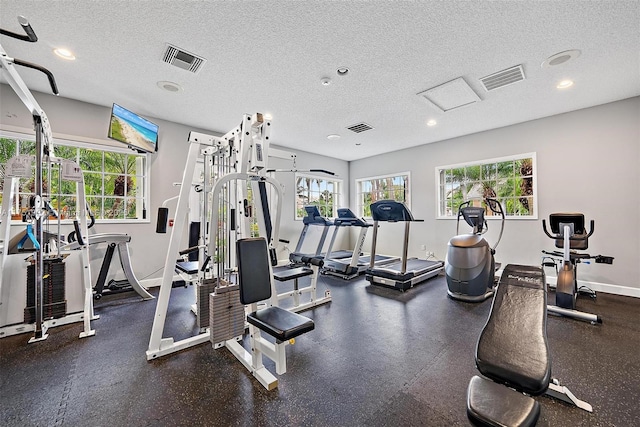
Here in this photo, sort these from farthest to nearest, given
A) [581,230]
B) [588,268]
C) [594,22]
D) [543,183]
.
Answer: [543,183], [588,268], [581,230], [594,22]

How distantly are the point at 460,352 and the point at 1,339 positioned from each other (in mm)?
4335

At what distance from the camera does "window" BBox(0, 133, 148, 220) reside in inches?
143

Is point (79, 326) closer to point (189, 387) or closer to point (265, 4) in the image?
point (189, 387)

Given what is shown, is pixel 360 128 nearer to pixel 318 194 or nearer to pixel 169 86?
pixel 318 194

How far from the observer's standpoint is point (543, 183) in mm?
4555

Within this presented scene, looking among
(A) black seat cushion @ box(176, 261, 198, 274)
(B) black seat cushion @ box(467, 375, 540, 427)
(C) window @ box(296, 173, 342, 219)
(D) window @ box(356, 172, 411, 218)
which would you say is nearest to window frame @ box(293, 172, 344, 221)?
(C) window @ box(296, 173, 342, 219)

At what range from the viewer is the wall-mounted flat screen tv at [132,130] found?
11.2 ft

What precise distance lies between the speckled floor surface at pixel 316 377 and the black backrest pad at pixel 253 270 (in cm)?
65

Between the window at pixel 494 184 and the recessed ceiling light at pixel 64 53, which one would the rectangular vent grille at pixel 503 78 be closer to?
the window at pixel 494 184

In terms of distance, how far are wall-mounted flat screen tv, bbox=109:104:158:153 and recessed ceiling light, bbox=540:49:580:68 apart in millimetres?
5089

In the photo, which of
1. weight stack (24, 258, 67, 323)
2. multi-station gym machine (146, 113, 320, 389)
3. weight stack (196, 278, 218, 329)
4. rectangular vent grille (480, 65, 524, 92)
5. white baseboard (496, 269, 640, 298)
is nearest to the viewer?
multi-station gym machine (146, 113, 320, 389)

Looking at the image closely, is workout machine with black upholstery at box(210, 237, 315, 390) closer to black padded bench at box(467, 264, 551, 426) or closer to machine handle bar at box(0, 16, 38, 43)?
black padded bench at box(467, 264, 551, 426)

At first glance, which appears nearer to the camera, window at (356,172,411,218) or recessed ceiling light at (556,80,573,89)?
recessed ceiling light at (556,80,573,89)

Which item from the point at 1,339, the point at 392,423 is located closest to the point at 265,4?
the point at 392,423
